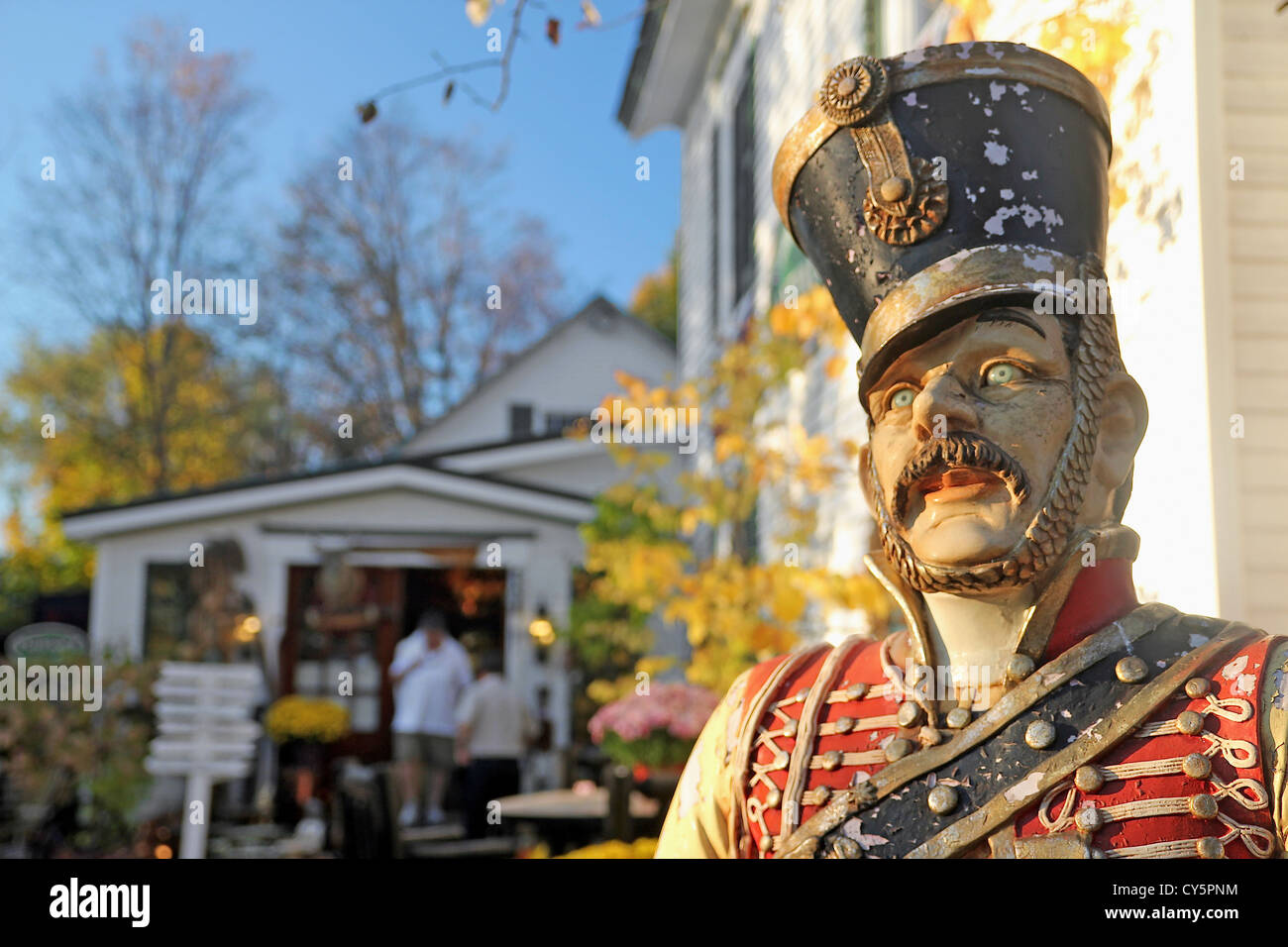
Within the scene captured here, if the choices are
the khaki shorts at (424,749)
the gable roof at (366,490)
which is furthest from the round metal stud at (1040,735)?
the gable roof at (366,490)

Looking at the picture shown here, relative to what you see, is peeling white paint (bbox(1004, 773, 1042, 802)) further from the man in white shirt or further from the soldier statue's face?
the man in white shirt

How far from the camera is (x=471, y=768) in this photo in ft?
33.1

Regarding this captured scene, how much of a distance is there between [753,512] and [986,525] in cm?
730

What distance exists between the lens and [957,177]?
73.5 inches

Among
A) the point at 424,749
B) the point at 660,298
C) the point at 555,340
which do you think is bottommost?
the point at 424,749

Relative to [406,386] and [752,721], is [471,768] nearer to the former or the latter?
[752,721]

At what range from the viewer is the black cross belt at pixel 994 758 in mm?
1706

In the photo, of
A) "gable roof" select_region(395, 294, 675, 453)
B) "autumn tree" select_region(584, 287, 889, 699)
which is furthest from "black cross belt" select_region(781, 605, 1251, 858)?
"gable roof" select_region(395, 294, 675, 453)

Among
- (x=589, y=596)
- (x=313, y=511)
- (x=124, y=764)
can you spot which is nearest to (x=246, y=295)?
(x=313, y=511)

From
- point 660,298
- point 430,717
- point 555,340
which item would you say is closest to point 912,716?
point 430,717

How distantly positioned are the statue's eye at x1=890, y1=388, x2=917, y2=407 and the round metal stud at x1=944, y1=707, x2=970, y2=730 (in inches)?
19.3

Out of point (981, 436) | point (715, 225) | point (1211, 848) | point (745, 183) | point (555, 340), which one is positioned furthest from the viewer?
point (555, 340)

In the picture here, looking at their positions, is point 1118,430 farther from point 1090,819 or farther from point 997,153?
point 1090,819

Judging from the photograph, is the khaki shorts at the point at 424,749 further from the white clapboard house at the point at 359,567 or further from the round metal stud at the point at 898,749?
the round metal stud at the point at 898,749
